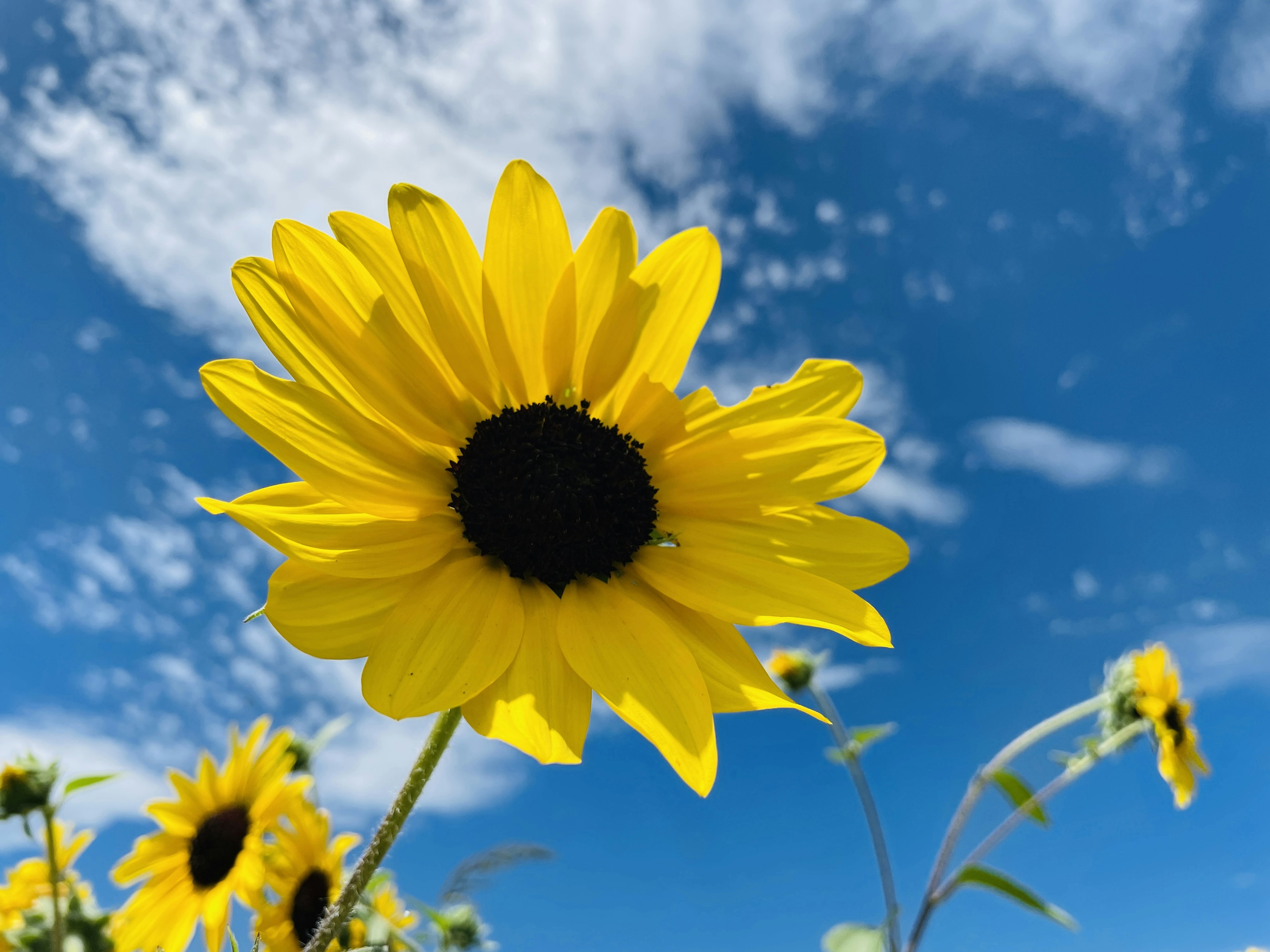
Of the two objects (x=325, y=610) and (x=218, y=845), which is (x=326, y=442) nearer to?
(x=325, y=610)

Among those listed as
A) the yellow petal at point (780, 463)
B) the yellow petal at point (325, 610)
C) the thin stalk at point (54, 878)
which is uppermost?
the yellow petal at point (780, 463)

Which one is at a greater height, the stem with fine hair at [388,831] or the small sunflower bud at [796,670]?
the small sunflower bud at [796,670]

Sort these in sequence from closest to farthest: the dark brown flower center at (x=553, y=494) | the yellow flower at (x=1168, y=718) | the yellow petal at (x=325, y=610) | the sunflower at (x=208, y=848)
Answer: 1. the yellow petal at (x=325, y=610)
2. the dark brown flower center at (x=553, y=494)
3. the sunflower at (x=208, y=848)
4. the yellow flower at (x=1168, y=718)

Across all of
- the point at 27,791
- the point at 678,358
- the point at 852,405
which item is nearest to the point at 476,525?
the point at 678,358

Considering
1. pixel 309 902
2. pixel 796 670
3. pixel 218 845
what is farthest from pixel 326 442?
pixel 796 670

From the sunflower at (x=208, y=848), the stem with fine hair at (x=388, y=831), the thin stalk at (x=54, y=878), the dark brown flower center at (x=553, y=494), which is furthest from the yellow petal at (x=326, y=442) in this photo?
the sunflower at (x=208, y=848)

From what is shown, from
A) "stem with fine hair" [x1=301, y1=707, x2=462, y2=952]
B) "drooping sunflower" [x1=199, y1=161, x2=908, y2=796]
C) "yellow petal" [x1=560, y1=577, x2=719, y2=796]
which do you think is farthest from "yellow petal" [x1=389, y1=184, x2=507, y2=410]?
"stem with fine hair" [x1=301, y1=707, x2=462, y2=952]

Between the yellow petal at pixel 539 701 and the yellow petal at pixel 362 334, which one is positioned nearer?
the yellow petal at pixel 539 701

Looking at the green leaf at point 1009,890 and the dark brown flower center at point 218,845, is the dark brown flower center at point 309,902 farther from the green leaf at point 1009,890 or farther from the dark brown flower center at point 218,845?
the green leaf at point 1009,890
